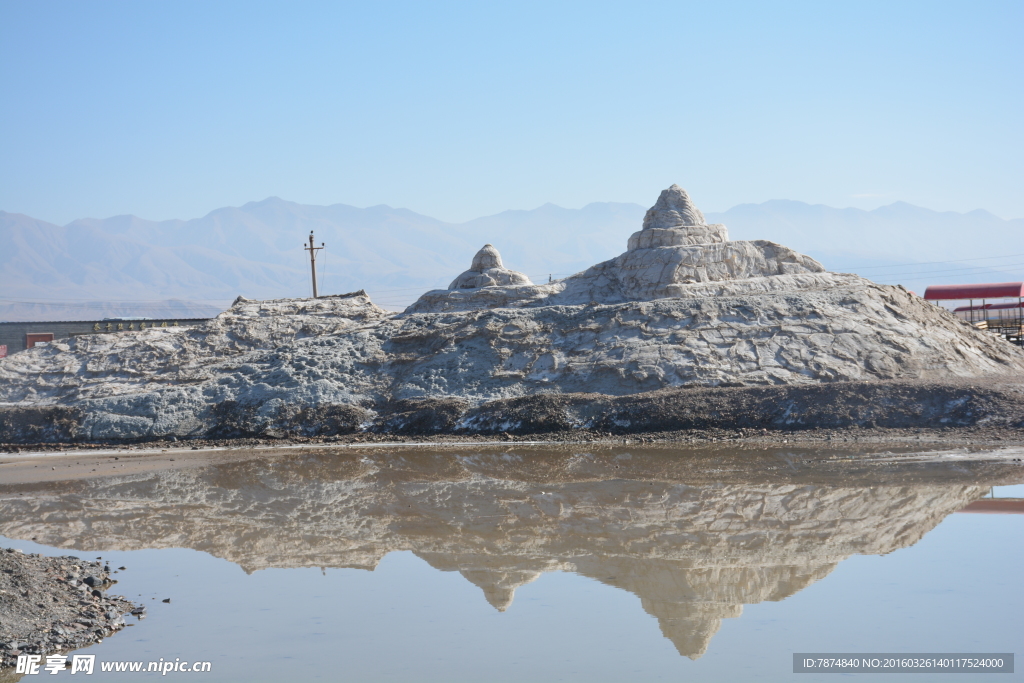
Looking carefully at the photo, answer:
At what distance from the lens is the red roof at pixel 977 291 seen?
39.8m

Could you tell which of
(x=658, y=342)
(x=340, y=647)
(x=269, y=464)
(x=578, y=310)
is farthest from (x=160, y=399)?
(x=340, y=647)

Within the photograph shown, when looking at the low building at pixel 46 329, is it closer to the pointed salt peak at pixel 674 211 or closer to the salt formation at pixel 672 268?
the salt formation at pixel 672 268

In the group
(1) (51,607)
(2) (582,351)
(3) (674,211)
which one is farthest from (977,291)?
(1) (51,607)

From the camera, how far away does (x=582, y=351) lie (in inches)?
945

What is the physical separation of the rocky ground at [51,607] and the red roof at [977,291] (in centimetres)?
3956

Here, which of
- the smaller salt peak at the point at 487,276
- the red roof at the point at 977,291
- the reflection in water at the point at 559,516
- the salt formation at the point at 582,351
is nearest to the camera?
the reflection in water at the point at 559,516

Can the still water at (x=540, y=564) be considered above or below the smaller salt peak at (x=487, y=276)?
below

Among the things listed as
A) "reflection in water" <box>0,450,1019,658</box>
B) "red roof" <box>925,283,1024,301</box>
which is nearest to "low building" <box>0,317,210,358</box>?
"reflection in water" <box>0,450,1019,658</box>

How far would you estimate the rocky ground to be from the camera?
806 cm

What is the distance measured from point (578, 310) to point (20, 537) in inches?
632

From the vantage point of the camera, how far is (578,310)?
83.9 ft

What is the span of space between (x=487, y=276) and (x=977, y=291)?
82.7 ft

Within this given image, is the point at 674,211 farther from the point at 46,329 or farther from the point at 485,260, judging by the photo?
the point at 46,329

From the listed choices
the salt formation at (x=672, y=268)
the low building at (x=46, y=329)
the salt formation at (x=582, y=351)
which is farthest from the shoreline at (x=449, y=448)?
the low building at (x=46, y=329)
